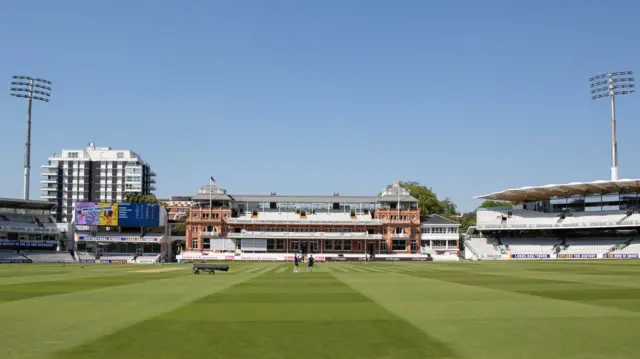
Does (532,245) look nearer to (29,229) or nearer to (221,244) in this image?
(221,244)

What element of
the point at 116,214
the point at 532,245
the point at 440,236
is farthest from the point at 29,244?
the point at 532,245

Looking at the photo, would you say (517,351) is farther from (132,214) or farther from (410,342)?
(132,214)

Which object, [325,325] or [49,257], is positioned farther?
[49,257]

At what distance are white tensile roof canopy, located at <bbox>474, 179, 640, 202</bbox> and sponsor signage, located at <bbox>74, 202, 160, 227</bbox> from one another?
64439mm

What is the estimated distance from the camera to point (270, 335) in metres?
15.2

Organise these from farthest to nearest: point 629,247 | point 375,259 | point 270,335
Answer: point 375,259, point 629,247, point 270,335

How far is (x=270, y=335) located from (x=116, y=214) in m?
100

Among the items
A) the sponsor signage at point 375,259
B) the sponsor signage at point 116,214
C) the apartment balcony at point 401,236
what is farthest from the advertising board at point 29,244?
the apartment balcony at point 401,236

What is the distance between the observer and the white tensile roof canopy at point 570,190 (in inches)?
3752

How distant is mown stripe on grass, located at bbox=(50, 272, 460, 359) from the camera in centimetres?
1297

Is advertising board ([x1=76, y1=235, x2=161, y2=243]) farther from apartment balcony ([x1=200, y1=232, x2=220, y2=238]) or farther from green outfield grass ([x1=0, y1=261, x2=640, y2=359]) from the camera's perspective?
green outfield grass ([x1=0, y1=261, x2=640, y2=359])

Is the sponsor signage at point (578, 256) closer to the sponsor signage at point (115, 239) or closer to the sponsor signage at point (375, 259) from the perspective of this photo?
the sponsor signage at point (375, 259)

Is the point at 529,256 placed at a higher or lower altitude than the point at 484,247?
lower

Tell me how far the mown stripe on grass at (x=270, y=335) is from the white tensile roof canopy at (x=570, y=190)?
85509 millimetres
